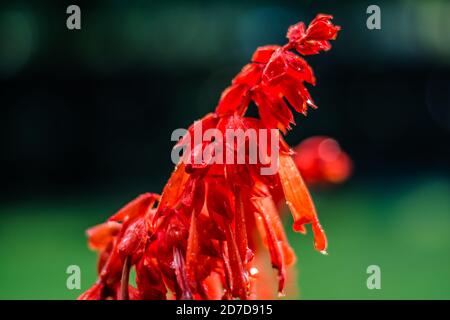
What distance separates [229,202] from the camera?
549 millimetres

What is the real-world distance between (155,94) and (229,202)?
460 centimetres

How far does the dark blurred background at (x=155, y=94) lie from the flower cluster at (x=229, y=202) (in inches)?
162

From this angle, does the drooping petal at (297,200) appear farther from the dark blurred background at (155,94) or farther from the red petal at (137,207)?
the dark blurred background at (155,94)

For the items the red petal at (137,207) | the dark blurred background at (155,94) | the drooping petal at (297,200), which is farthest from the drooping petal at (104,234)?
the dark blurred background at (155,94)

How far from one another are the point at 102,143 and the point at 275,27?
1.58 metres

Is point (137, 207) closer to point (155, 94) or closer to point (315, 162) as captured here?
point (315, 162)

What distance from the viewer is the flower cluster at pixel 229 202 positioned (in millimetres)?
532

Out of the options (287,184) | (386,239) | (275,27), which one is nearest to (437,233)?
(386,239)

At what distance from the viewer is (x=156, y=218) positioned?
55cm

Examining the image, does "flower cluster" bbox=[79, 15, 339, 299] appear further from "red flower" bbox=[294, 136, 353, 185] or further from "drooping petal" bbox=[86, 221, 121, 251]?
"red flower" bbox=[294, 136, 353, 185]

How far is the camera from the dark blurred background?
16.2 feet

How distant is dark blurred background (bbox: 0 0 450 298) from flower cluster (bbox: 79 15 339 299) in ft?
13.5

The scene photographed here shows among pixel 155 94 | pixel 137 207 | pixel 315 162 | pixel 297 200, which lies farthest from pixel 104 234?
pixel 155 94

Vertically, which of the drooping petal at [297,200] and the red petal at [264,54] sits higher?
the red petal at [264,54]
